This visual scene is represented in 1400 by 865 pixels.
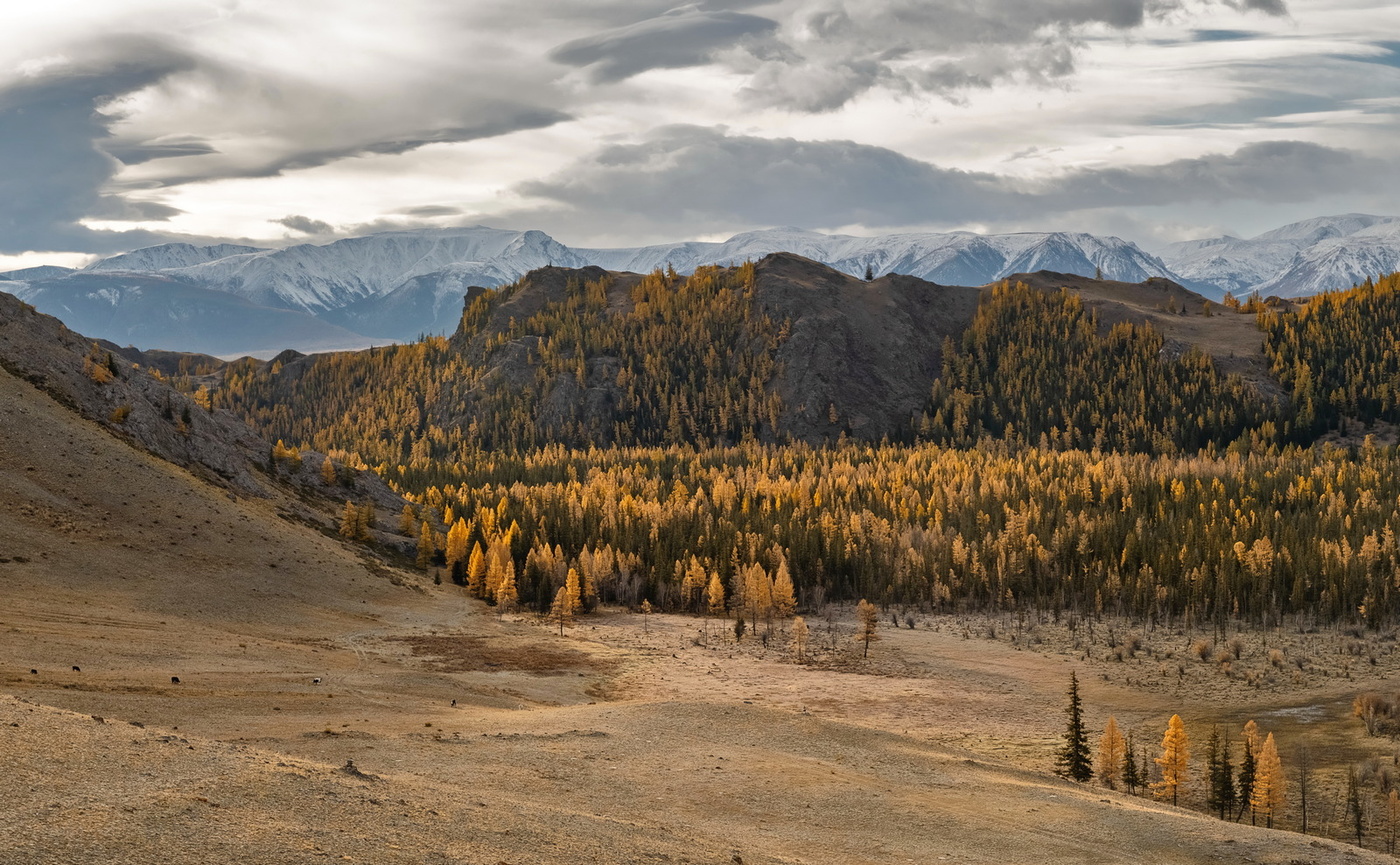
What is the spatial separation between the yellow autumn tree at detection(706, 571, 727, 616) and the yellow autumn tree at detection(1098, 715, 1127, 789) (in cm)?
6116

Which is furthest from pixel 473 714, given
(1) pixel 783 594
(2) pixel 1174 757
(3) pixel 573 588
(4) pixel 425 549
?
(4) pixel 425 549

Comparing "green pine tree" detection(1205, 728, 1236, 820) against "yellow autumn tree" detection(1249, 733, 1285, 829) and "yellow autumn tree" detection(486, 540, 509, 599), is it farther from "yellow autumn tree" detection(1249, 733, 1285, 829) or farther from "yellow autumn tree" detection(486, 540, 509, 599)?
"yellow autumn tree" detection(486, 540, 509, 599)

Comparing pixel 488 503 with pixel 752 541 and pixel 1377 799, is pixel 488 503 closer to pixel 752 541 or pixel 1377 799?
pixel 752 541

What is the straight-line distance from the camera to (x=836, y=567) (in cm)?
13262

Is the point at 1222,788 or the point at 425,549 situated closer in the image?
the point at 1222,788

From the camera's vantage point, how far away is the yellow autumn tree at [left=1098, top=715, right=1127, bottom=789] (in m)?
56.2

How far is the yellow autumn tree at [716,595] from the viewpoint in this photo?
116m

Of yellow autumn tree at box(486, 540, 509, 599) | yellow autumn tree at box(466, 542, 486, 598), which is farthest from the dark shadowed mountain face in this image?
yellow autumn tree at box(486, 540, 509, 599)

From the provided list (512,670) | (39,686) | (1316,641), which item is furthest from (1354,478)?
(39,686)

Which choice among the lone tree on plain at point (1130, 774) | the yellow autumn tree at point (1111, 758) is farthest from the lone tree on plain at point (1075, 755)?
the lone tree on plain at point (1130, 774)

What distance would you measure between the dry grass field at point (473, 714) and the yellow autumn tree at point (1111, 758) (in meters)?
4.53

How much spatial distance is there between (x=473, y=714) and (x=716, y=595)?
67.0 m

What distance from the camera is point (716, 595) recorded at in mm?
116938

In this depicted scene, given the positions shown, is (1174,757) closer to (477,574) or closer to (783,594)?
(783,594)
